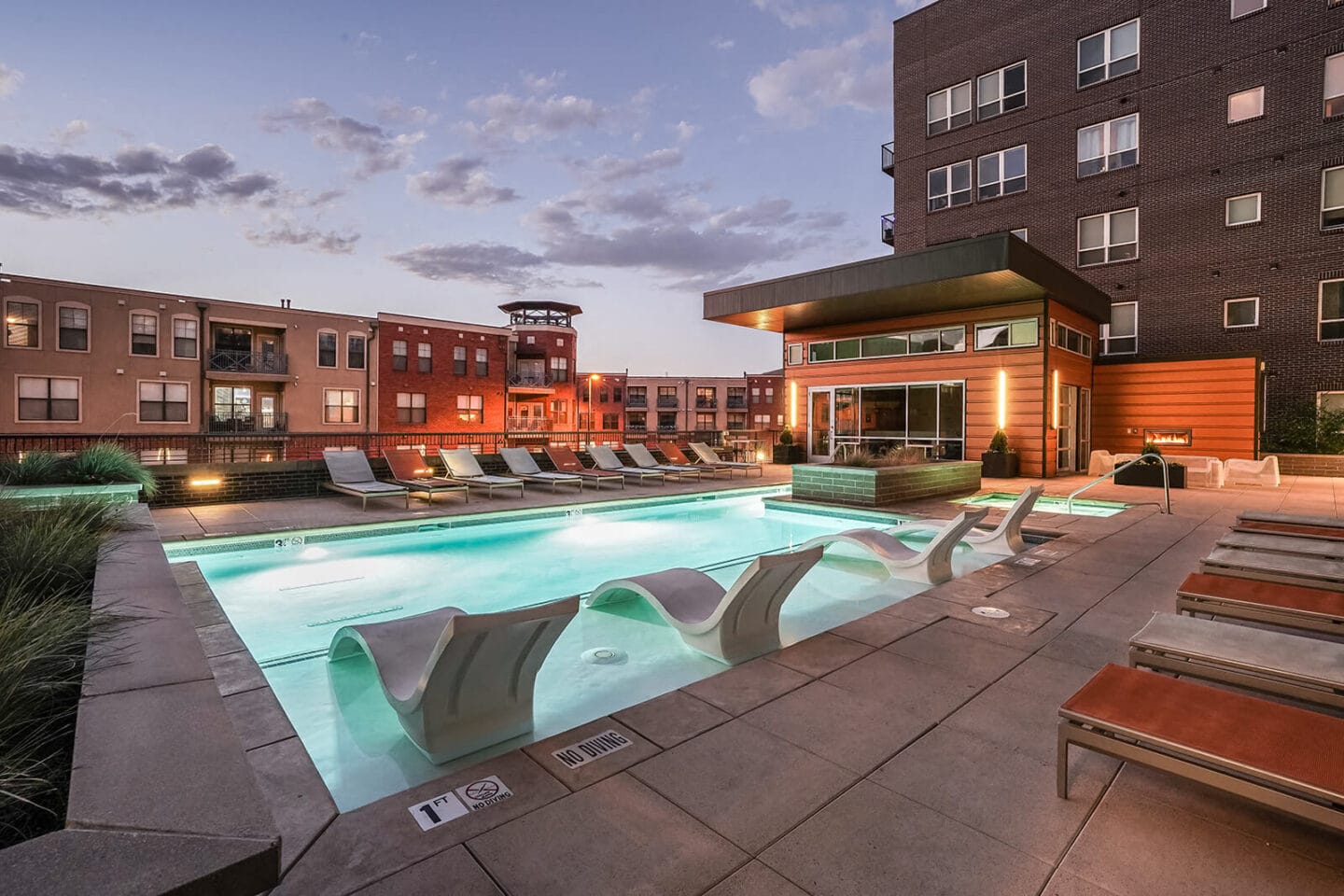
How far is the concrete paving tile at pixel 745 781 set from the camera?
212 cm

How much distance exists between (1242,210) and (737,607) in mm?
22437

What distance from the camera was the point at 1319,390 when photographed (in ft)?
54.1

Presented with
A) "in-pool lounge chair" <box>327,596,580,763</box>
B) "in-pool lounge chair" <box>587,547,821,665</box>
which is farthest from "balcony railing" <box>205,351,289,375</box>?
"in-pool lounge chair" <box>327,596,580,763</box>

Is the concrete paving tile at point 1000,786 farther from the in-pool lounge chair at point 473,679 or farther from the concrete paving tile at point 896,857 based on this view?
the in-pool lounge chair at point 473,679

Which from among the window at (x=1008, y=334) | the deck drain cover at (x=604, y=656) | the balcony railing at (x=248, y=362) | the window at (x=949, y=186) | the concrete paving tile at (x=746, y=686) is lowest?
the deck drain cover at (x=604, y=656)

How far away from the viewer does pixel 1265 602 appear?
3.62m

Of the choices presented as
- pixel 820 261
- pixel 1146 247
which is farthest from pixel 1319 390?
pixel 820 261

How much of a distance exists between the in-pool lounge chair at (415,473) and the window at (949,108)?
21235 mm

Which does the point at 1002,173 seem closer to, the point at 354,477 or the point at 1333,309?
the point at 1333,309

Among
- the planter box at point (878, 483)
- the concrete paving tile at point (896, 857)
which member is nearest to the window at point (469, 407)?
the planter box at point (878, 483)

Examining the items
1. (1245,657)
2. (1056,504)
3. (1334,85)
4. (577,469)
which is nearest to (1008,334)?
(1056,504)

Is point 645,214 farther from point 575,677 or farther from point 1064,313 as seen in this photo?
point 575,677

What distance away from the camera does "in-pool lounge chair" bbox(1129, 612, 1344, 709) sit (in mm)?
2557

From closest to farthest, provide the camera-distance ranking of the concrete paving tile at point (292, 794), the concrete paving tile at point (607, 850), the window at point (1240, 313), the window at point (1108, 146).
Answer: the concrete paving tile at point (607, 850) → the concrete paving tile at point (292, 794) → the window at point (1240, 313) → the window at point (1108, 146)
